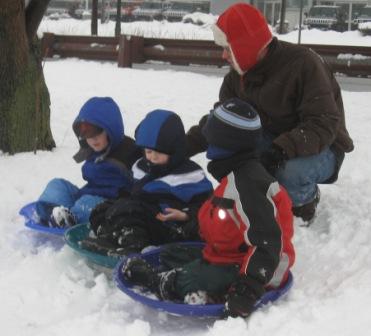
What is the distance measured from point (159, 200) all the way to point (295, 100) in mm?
1061

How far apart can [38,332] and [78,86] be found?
786 cm

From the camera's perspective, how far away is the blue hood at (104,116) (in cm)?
375

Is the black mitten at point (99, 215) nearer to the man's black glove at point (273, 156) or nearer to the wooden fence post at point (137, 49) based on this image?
the man's black glove at point (273, 156)

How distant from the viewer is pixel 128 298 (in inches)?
117

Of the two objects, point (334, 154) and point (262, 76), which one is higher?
Answer: point (262, 76)

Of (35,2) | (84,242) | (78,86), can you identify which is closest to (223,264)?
(84,242)

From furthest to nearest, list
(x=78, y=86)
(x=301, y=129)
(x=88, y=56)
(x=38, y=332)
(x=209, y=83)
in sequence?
1. (x=88, y=56)
2. (x=209, y=83)
3. (x=78, y=86)
4. (x=301, y=129)
5. (x=38, y=332)

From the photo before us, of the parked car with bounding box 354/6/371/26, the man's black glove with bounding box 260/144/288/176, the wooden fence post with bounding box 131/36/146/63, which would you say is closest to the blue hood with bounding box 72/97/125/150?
the man's black glove with bounding box 260/144/288/176

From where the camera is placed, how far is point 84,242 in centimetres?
336

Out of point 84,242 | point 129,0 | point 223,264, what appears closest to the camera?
point 223,264

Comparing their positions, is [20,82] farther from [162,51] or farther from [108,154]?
[162,51]

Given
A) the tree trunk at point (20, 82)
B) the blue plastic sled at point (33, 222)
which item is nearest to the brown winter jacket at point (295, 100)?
the blue plastic sled at point (33, 222)

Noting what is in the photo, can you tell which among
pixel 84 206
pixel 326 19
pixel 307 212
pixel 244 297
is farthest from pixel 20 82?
pixel 326 19

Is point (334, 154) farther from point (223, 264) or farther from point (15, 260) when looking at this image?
point (15, 260)
